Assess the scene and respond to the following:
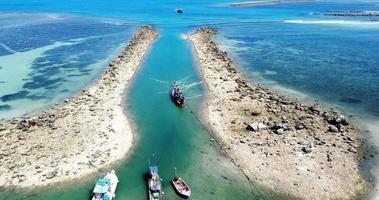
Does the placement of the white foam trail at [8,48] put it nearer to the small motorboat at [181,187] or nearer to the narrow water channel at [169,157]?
the narrow water channel at [169,157]

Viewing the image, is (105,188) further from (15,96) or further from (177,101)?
(15,96)

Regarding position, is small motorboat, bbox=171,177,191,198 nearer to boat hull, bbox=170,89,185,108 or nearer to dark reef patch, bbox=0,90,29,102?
boat hull, bbox=170,89,185,108

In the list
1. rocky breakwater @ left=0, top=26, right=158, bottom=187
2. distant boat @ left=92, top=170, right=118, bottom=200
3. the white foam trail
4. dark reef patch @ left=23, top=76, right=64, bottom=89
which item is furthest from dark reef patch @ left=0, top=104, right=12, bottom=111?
the white foam trail

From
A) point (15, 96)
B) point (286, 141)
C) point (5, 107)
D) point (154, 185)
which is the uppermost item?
point (15, 96)

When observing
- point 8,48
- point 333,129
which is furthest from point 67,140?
point 8,48

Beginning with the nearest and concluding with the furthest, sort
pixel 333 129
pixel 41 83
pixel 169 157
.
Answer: pixel 169 157 → pixel 333 129 → pixel 41 83

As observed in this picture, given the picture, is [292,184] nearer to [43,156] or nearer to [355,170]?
[355,170]

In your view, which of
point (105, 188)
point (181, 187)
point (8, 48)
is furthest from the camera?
point (8, 48)
